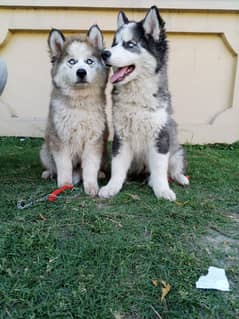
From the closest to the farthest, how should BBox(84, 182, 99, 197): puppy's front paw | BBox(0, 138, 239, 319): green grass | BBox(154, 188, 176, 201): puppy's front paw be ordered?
BBox(0, 138, 239, 319): green grass, BBox(154, 188, 176, 201): puppy's front paw, BBox(84, 182, 99, 197): puppy's front paw

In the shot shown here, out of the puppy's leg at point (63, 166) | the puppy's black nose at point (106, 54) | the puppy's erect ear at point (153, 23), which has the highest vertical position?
the puppy's erect ear at point (153, 23)

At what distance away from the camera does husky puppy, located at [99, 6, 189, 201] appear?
113 inches

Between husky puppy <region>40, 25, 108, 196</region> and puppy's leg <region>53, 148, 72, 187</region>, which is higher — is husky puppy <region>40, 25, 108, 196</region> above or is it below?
above

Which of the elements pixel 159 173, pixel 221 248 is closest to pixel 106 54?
pixel 159 173

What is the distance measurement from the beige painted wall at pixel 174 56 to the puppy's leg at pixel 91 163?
2.98 metres

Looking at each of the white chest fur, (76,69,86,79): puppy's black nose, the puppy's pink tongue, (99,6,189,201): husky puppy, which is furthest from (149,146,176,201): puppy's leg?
(76,69,86,79): puppy's black nose

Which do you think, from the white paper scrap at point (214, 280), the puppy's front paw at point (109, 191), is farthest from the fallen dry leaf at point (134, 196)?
the white paper scrap at point (214, 280)

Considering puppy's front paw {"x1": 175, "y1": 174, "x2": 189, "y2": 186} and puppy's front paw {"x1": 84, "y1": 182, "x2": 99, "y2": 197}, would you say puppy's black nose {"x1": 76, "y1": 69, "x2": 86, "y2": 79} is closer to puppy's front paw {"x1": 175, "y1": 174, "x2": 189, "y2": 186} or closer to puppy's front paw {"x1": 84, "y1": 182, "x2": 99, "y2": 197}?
puppy's front paw {"x1": 84, "y1": 182, "x2": 99, "y2": 197}

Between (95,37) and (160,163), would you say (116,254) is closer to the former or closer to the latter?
(160,163)

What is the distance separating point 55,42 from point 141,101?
3.17 feet

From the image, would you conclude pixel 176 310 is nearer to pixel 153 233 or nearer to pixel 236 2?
pixel 153 233

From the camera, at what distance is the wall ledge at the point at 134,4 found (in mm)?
5516

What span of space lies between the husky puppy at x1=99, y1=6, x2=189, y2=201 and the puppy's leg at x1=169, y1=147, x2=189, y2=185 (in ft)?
1.01

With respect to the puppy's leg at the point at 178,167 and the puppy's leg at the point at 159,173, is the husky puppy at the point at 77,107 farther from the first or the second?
the puppy's leg at the point at 178,167
